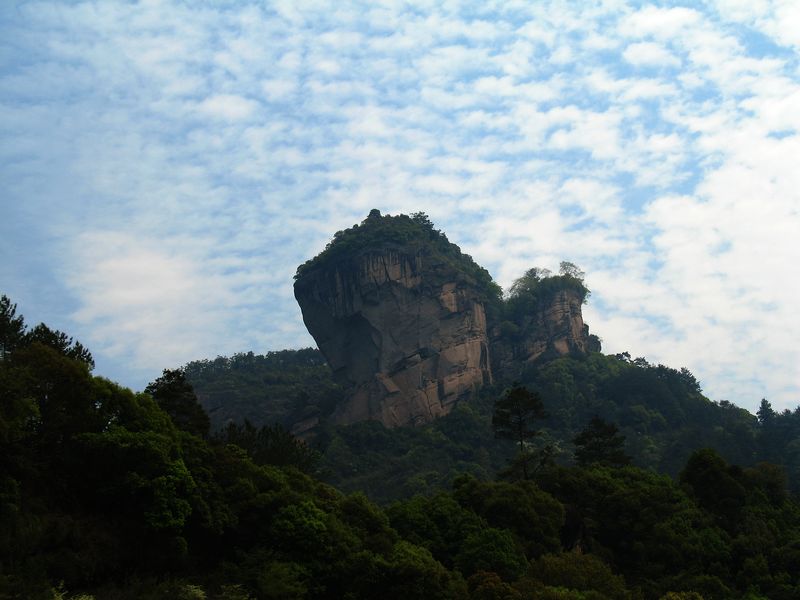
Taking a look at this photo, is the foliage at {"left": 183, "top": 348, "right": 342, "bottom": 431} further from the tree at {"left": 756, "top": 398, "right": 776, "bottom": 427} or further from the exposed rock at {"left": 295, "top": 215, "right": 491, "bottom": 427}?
the tree at {"left": 756, "top": 398, "right": 776, "bottom": 427}

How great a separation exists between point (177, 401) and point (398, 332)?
5612cm

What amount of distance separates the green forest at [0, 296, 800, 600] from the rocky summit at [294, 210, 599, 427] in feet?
142

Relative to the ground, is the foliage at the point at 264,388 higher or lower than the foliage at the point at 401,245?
lower

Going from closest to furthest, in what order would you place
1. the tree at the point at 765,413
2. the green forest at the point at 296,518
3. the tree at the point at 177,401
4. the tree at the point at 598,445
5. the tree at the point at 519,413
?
the green forest at the point at 296,518
the tree at the point at 177,401
the tree at the point at 519,413
the tree at the point at 598,445
the tree at the point at 765,413

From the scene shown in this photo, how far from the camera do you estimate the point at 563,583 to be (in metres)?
30.6

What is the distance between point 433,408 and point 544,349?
18978mm

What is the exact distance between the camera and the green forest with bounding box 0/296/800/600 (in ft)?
89.4

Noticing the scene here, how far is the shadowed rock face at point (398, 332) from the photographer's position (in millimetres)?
95812

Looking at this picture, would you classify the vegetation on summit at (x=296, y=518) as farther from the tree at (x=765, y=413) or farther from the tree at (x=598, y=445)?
the tree at (x=765, y=413)

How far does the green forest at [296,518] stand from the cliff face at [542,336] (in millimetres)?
53873

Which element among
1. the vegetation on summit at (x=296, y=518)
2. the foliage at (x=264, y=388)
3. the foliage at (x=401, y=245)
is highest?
the foliage at (x=401, y=245)

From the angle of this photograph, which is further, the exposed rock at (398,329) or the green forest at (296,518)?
the exposed rock at (398,329)

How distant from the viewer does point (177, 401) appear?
42.8 meters

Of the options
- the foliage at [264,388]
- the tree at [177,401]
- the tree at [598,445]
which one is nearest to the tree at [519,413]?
the tree at [598,445]
